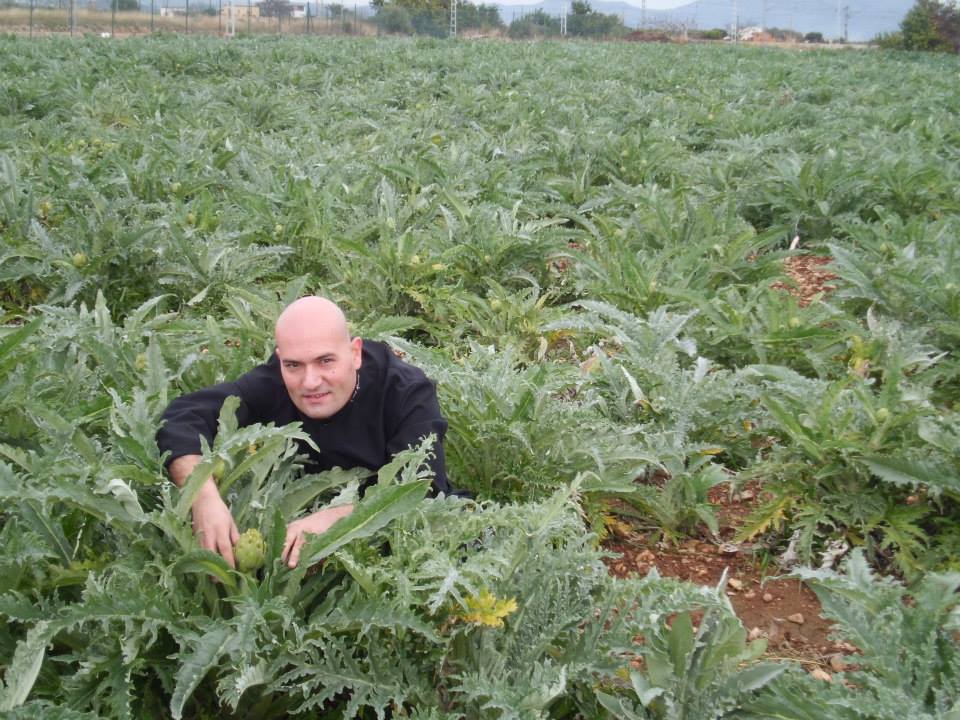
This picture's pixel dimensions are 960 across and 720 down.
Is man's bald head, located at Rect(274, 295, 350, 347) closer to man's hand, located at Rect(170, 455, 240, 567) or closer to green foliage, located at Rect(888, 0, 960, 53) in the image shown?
man's hand, located at Rect(170, 455, 240, 567)

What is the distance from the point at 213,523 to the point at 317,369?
1.74 feet

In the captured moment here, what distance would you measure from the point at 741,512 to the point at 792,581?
45 centimetres

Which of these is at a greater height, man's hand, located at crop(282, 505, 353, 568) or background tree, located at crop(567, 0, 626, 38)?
background tree, located at crop(567, 0, 626, 38)

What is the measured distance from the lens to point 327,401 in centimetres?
260

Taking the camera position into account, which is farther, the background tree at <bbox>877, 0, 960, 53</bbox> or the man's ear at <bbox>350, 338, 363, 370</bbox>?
the background tree at <bbox>877, 0, 960, 53</bbox>

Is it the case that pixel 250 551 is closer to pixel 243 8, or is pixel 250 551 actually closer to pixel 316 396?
pixel 316 396

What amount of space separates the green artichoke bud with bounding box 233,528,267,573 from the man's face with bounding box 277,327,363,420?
50 centimetres

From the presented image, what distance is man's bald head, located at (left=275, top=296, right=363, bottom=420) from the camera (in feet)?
8.21

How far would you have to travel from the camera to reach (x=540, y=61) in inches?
746

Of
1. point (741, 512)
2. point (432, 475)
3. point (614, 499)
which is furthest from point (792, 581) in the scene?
point (432, 475)

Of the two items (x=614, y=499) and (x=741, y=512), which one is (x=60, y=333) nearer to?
(x=614, y=499)

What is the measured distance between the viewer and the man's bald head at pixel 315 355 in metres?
2.50

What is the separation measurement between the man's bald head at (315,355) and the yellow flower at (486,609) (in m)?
0.75

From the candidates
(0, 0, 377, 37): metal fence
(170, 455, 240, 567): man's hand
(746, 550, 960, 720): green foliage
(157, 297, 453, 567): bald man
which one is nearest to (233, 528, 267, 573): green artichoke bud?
(170, 455, 240, 567): man's hand
